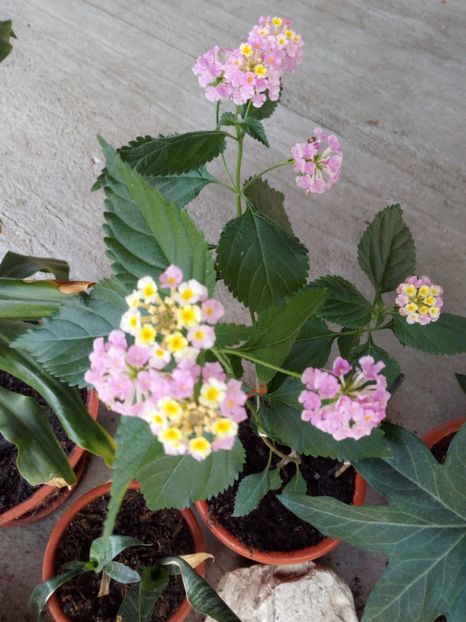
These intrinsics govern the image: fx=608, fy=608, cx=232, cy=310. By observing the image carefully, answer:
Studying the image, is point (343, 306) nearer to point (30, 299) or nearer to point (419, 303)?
point (419, 303)

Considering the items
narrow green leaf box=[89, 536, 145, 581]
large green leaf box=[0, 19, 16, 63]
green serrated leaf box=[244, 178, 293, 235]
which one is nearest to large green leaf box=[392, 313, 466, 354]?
green serrated leaf box=[244, 178, 293, 235]

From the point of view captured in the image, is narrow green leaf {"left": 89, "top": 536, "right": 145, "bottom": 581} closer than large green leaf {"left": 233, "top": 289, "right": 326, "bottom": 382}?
No

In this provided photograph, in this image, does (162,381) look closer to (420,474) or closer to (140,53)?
(420,474)

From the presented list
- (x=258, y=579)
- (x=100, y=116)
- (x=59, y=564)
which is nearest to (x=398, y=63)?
(x=100, y=116)

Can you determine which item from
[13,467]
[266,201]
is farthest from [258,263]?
[13,467]

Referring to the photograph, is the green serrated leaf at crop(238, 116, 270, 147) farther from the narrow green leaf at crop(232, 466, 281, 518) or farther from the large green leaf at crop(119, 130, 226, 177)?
the narrow green leaf at crop(232, 466, 281, 518)
